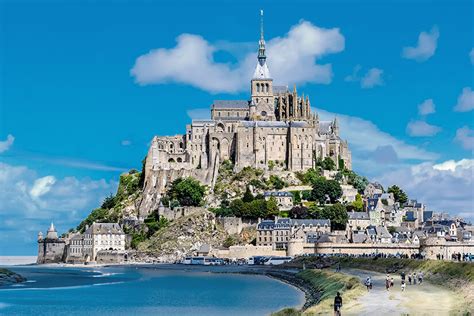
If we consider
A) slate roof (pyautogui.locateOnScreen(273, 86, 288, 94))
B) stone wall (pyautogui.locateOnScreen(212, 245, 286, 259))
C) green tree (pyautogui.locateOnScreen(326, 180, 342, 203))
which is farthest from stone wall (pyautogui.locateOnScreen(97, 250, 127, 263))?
slate roof (pyautogui.locateOnScreen(273, 86, 288, 94))

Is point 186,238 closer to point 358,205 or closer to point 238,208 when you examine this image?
point 238,208

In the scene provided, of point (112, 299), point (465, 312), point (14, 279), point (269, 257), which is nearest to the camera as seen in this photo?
point (465, 312)

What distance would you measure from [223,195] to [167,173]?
8793mm

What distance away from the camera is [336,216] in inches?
3898

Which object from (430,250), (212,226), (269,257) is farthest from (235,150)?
(430,250)

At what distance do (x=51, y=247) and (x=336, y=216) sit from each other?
38.1 metres

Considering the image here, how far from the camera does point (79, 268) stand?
4043 inches

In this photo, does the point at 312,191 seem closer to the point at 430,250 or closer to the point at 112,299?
the point at 430,250

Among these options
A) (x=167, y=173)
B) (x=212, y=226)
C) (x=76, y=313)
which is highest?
(x=167, y=173)

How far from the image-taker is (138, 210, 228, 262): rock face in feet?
327

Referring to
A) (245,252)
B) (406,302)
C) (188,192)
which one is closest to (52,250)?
(188,192)

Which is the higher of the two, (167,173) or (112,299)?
(167,173)

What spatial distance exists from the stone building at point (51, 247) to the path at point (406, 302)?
72952mm

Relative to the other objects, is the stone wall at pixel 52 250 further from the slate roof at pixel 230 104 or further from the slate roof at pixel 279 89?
the slate roof at pixel 279 89
